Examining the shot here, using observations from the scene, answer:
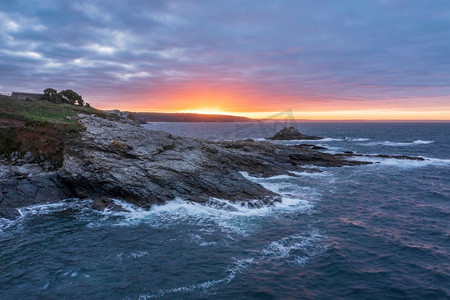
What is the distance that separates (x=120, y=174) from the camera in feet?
89.7

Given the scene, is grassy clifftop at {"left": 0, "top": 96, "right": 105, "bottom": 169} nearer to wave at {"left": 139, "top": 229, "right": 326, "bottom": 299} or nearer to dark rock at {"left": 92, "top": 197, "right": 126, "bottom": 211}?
dark rock at {"left": 92, "top": 197, "right": 126, "bottom": 211}

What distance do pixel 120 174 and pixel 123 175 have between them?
1.00 feet

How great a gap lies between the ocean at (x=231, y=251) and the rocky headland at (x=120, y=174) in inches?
61.0

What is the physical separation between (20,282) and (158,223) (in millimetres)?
9674

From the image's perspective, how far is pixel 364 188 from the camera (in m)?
35.4

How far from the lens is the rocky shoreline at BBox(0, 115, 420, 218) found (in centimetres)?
2619

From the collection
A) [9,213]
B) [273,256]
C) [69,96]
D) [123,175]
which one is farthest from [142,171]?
[69,96]

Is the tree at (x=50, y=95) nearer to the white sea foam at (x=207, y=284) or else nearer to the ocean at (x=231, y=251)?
the ocean at (x=231, y=251)

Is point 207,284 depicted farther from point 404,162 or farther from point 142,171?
point 404,162

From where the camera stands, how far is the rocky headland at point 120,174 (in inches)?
1034

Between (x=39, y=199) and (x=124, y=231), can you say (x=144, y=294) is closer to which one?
(x=124, y=231)

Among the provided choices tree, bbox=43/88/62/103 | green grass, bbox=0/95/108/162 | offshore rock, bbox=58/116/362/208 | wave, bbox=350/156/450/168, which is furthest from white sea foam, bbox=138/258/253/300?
tree, bbox=43/88/62/103

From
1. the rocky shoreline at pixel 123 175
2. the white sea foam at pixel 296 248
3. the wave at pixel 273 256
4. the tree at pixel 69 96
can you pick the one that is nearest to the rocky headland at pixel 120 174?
the rocky shoreline at pixel 123 175

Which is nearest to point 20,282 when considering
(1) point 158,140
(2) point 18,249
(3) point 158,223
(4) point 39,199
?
(2) point 18,249
